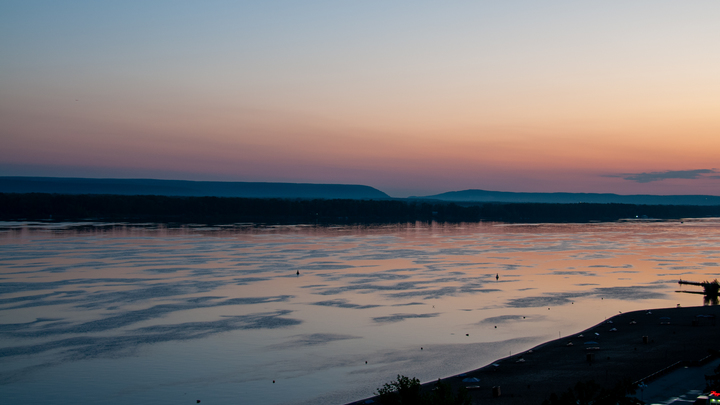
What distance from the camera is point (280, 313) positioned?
104ft

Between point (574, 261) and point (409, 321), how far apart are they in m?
32.1

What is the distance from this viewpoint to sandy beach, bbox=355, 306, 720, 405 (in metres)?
19.9

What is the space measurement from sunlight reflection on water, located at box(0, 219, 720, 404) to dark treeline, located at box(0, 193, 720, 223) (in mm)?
82691

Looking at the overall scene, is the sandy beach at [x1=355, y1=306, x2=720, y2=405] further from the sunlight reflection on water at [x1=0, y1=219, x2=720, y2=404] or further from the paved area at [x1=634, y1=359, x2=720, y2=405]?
the sunlight reflection on water at [x1=0, y1=219, x2=720, y2=404]

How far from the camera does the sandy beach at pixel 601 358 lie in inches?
783

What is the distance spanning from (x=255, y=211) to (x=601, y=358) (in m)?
140

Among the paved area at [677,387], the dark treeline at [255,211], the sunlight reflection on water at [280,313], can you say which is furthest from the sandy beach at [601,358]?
the dark treeline at [255,211]

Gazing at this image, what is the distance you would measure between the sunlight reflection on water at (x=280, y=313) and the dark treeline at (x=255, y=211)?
82.7 meters

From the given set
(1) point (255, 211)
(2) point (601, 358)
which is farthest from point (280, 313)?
(1) point (255, 211)

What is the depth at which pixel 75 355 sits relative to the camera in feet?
75.5

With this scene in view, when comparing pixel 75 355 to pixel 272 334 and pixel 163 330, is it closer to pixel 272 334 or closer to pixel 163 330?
pixel 163 330

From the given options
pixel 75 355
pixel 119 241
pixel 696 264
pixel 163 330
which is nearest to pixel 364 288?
pixel 163 330

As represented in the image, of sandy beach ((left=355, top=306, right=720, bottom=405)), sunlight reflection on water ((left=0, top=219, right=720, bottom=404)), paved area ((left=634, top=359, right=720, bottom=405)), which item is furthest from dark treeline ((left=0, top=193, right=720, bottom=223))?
paved area ((left=634, top=359, right=720, bottom=405))

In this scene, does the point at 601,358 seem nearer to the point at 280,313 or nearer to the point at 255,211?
the point at 280,313
